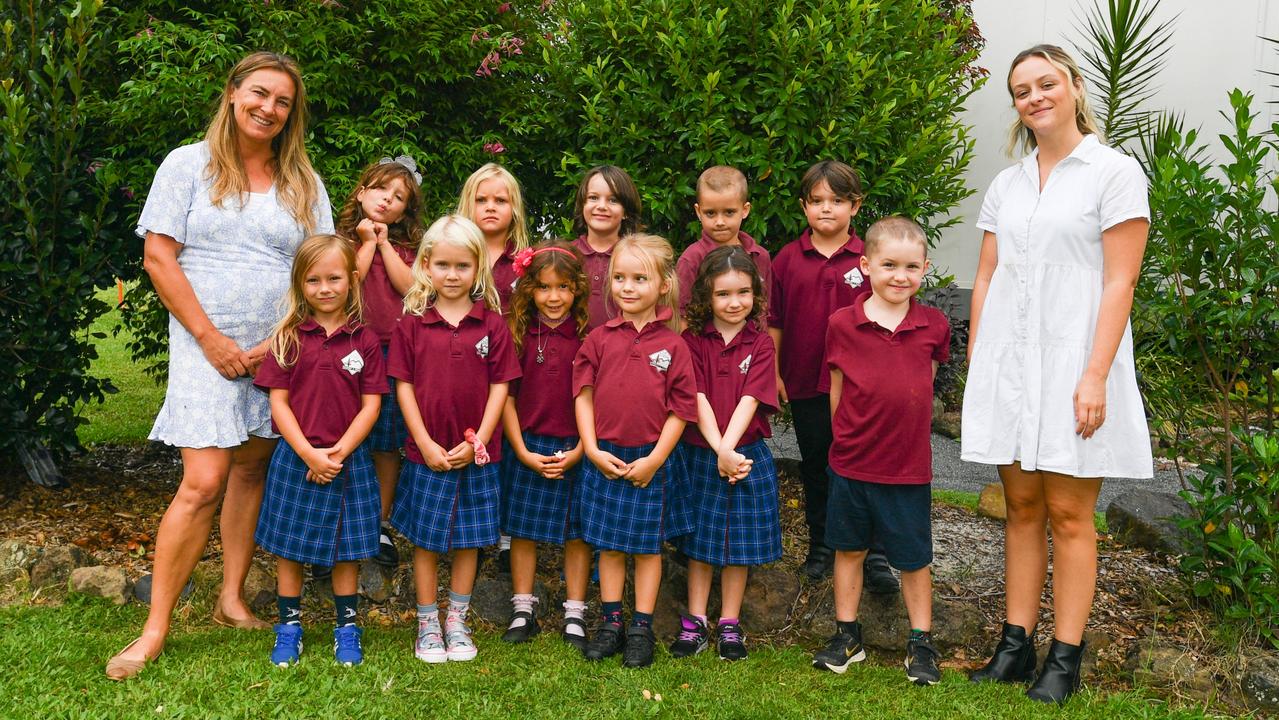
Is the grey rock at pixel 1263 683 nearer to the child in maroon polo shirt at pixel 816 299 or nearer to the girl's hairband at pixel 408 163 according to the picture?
the child in maroon polo shirt at pixel 816 299

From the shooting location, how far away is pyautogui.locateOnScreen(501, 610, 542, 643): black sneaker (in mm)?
3984

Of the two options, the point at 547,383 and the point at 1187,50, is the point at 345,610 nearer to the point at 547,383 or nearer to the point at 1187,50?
the point at 547,383

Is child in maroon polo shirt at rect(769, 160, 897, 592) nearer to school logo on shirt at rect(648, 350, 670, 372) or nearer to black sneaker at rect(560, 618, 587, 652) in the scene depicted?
school logo on shirt at rect(648, 350, 670, 372)

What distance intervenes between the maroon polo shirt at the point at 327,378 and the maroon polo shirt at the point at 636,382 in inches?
32.1

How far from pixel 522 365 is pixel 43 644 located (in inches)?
83.9

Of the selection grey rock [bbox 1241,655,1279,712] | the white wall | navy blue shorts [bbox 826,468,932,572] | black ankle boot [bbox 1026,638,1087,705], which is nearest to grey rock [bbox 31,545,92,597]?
navy blue shorts [bbox 826,468,932,572]

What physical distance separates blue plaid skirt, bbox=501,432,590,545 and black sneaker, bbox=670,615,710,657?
0.58 meters

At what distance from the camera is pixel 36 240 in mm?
4652

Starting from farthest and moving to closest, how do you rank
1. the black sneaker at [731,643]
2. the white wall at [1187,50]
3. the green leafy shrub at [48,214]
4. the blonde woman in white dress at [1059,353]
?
the white wall at [1187,50] → the green leafy shrub at [48,214] → the black sneaker at [731,643] → the blonde woman in white dress at [1059,353]

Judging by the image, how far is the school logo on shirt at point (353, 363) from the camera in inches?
147

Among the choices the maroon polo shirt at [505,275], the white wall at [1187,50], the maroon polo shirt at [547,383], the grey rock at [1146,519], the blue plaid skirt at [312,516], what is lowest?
the grey rock at [1146,519]

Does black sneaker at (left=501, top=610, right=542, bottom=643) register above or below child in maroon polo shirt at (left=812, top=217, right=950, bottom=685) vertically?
below

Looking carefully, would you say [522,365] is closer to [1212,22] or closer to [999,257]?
[999,257]

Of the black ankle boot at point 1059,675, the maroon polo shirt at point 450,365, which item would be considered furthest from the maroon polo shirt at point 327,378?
the black ankle boot at point 1059,675
